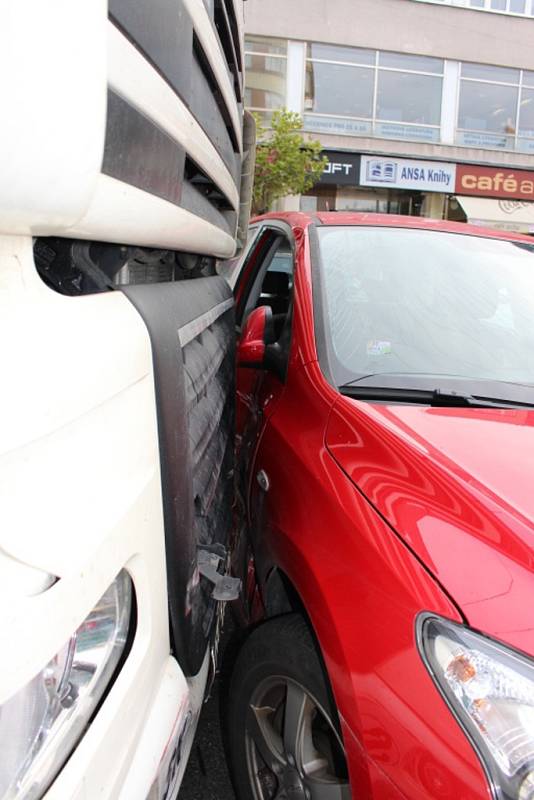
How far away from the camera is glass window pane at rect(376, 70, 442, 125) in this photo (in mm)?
18844

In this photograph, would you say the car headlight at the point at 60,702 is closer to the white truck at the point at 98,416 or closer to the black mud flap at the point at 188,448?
the white truck at the point at 98,416

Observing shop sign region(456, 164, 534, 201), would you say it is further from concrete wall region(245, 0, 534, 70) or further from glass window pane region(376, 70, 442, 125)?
concrete wall region(245, 0, 534, 70)

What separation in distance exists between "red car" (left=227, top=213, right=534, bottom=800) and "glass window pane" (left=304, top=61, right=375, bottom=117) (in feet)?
58.3

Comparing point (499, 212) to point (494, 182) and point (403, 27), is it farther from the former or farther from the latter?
point (403, 27)

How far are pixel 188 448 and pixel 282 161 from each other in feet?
48.7

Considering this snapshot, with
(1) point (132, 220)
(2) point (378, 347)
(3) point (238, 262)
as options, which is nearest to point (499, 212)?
(3) point (238, 262)

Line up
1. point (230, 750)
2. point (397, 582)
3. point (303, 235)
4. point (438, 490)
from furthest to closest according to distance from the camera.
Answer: point (303, 235)
point (230, 750)
point (438, 490)
point (397, 582)

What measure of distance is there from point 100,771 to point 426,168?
20714 mm

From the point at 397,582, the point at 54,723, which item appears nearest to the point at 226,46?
the point at 397,582

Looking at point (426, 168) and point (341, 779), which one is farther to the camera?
point (426, 168)

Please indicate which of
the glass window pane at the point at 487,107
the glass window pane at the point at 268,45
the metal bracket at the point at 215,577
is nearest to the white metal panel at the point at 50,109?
the metal bracket at the point at 215,577

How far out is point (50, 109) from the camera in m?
0.67

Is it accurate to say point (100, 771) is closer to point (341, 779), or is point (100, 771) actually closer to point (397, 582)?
point (397, 582)

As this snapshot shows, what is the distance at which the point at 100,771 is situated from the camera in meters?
0.86
